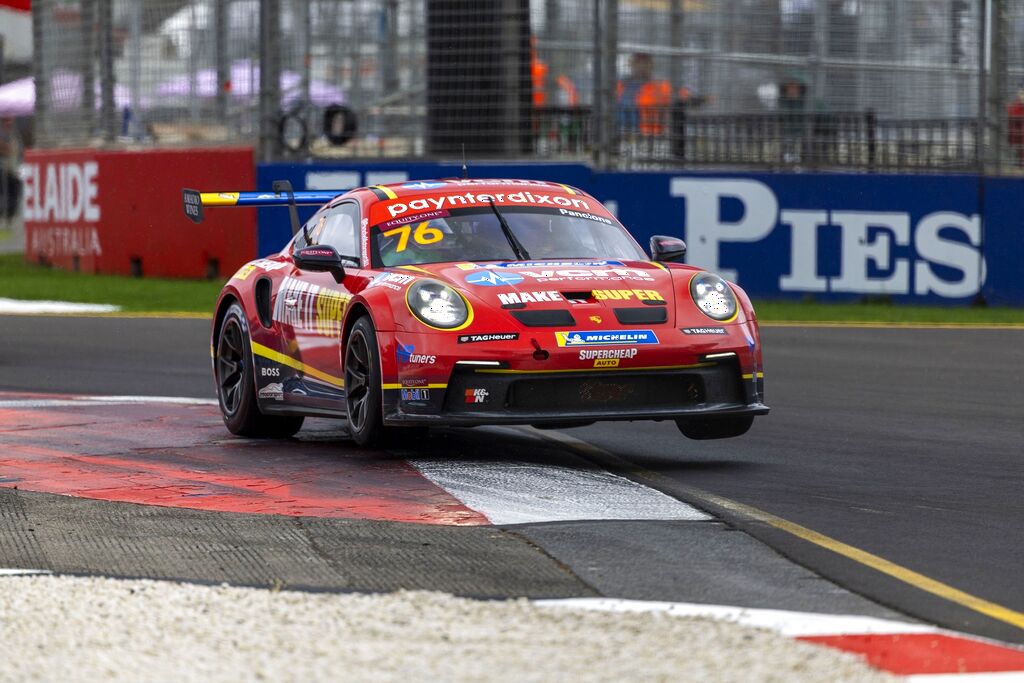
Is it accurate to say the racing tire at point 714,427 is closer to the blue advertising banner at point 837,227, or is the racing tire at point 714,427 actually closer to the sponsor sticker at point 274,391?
the sponsor sticker at point 274,391

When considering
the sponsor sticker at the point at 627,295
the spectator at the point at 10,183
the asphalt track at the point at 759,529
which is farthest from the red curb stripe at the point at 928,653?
the spectator at the point at 10,183

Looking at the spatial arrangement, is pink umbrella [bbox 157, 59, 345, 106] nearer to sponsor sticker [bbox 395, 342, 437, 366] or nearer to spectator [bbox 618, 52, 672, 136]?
spectator [bbox 618, 52, 672, 136]

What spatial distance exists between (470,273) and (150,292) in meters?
12.8

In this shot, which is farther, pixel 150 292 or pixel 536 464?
pixel 150 292

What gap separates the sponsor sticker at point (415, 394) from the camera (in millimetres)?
8148

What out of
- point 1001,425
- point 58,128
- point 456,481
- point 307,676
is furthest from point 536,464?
point 58,128

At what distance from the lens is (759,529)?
6.73m

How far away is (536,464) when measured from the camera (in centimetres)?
850

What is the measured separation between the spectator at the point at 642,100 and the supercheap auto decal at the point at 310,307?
10.2m

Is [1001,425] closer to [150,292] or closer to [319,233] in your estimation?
[319,233]

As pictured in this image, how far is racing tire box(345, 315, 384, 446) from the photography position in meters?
8.45

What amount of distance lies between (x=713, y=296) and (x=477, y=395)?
1202mm

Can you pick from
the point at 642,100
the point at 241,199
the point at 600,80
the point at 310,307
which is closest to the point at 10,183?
the point at 600,80

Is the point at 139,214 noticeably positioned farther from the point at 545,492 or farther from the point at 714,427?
the point at 545,492
